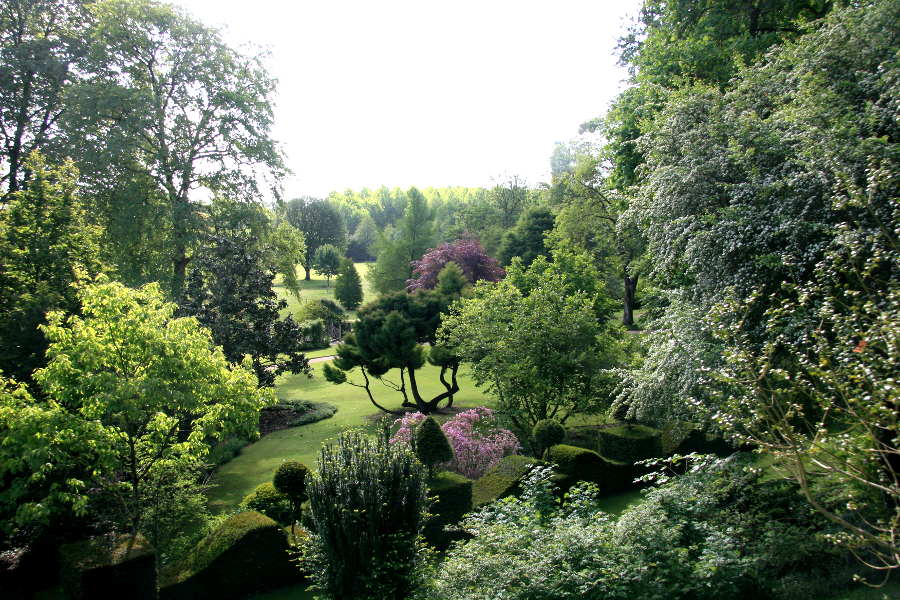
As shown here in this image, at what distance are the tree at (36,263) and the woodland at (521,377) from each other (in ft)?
0.21

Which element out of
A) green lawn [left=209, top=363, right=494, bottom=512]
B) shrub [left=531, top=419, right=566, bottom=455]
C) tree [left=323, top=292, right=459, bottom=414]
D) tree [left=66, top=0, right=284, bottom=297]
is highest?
tree [left=66, top=0, right=284, bottom=297]

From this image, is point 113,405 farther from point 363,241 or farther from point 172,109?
point 363,241

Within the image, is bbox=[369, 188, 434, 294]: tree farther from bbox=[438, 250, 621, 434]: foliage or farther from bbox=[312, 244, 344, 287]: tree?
bbox=[438, 250, 621, 434]: foliage

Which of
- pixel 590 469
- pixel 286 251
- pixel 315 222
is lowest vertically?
pixel 590 469

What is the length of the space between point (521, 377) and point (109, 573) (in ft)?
33.8

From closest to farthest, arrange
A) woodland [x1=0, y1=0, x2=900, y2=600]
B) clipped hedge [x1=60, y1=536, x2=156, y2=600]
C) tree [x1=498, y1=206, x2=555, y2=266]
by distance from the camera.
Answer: woodland [x1=0, y1=0, x2=900, y2=600]
clipped hedge [x1=60, y1=536, x2=156, y2=600]
tree [x1=498, y1=206, x2=555, y2=266]

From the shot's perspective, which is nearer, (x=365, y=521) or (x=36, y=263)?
(x=365, y=521)

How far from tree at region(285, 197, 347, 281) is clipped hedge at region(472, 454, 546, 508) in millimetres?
62958

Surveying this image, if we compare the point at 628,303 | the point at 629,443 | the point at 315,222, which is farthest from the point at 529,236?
the point at 315,222

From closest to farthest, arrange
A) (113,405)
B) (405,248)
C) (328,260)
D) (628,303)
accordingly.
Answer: (113,405) < (628,303) < (405,248) < (328,260)

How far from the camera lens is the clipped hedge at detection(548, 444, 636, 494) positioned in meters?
12.1

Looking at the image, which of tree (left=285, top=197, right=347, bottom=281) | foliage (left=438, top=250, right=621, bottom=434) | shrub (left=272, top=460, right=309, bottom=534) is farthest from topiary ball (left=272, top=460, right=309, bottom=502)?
tree (left=285, top=197, right=347, bottom=281)

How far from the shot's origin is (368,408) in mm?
22859

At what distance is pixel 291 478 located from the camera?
1056 cm
